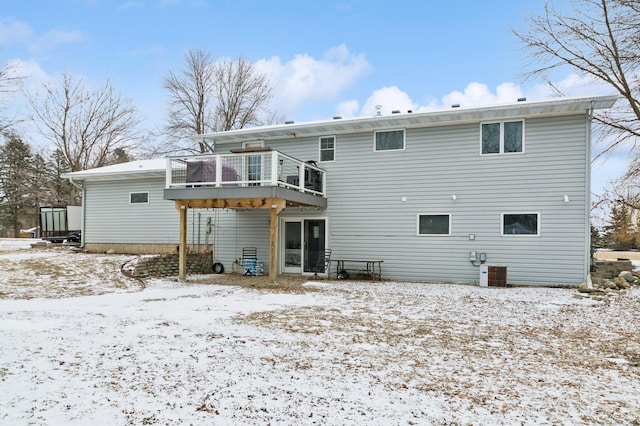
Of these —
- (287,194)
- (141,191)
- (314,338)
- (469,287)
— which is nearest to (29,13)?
(141,191)

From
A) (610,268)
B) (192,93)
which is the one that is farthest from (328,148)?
(192,93)

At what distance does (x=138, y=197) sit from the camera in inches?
Answer: 620

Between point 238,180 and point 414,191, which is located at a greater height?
point 238,180

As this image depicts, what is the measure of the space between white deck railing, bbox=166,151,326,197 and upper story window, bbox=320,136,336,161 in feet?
3.83

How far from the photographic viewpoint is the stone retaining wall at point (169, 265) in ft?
41.1

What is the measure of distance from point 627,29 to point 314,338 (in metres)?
11.3

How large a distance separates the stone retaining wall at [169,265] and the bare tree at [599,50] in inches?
484

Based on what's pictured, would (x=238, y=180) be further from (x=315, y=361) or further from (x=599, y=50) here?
(x=599, y=50)

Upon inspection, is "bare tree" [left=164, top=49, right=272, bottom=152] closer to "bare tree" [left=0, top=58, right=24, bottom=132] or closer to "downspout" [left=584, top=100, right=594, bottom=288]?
"bare tree" [left=0, top=58, right=24, bottom=132]

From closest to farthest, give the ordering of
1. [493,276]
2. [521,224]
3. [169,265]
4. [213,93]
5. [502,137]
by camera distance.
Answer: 1. [493,276]
2. [521,224]
3. [502,137]
4. [169,265]
5. [213,93]

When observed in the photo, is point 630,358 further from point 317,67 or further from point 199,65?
point 199,65

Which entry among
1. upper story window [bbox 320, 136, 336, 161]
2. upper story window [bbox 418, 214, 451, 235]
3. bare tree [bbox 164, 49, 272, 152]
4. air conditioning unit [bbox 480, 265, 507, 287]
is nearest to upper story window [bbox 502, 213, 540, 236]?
air conditioning unit [bbox 480, 265, 507, 287]

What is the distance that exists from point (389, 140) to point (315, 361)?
929cm

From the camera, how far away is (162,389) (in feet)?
12.2
